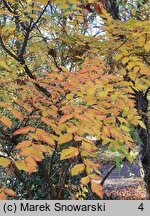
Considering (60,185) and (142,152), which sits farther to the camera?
(142,152)

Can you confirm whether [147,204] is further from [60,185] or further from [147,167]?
[147,167]

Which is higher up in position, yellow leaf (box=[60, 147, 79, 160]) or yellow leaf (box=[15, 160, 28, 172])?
yellow leaf (box=[60, 147, 79, 160])

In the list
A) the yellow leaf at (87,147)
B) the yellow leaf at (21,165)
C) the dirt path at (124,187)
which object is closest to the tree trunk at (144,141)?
the yellow leaf at (87,147)

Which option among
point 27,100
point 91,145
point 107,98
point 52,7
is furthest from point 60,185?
point 52,7

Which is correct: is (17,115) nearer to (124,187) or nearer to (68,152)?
(68,152)

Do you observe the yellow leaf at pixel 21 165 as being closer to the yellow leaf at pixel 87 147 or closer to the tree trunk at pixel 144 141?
the yellow leaf at pixel 87 147

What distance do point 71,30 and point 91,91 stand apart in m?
1.64

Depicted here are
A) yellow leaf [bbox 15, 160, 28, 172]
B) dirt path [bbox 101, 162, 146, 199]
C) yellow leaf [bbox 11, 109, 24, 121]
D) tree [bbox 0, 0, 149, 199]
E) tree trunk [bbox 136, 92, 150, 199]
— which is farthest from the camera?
dirt path [bbox 101, 162, 146, 199]

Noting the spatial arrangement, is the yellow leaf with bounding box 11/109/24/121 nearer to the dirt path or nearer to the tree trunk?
the tree trunk

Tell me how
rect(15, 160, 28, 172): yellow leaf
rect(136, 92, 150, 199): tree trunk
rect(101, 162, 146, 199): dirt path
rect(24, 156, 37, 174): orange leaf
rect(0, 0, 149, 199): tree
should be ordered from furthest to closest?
1. rect(101, 162, 146, 199): dirt path
2. rect(136, 92, 150, 199): tree trunk
3. rect(0, 0, 149, 199): tree
4. rect(15, 160, 28, 172): yellow leaf
5. rect(24, 156, 37, 174): orange leaf

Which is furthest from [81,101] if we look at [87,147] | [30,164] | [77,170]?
[30,164]

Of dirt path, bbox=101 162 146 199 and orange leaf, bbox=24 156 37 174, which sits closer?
orange leaf, bbox=24 156 37 174

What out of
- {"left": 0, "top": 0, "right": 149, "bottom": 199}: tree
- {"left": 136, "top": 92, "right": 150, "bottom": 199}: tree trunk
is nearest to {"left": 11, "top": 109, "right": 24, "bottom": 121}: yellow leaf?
{"left": 0, "top": 0, "right": 149, "bottom": 199}: tree

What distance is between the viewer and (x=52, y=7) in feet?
13.4
